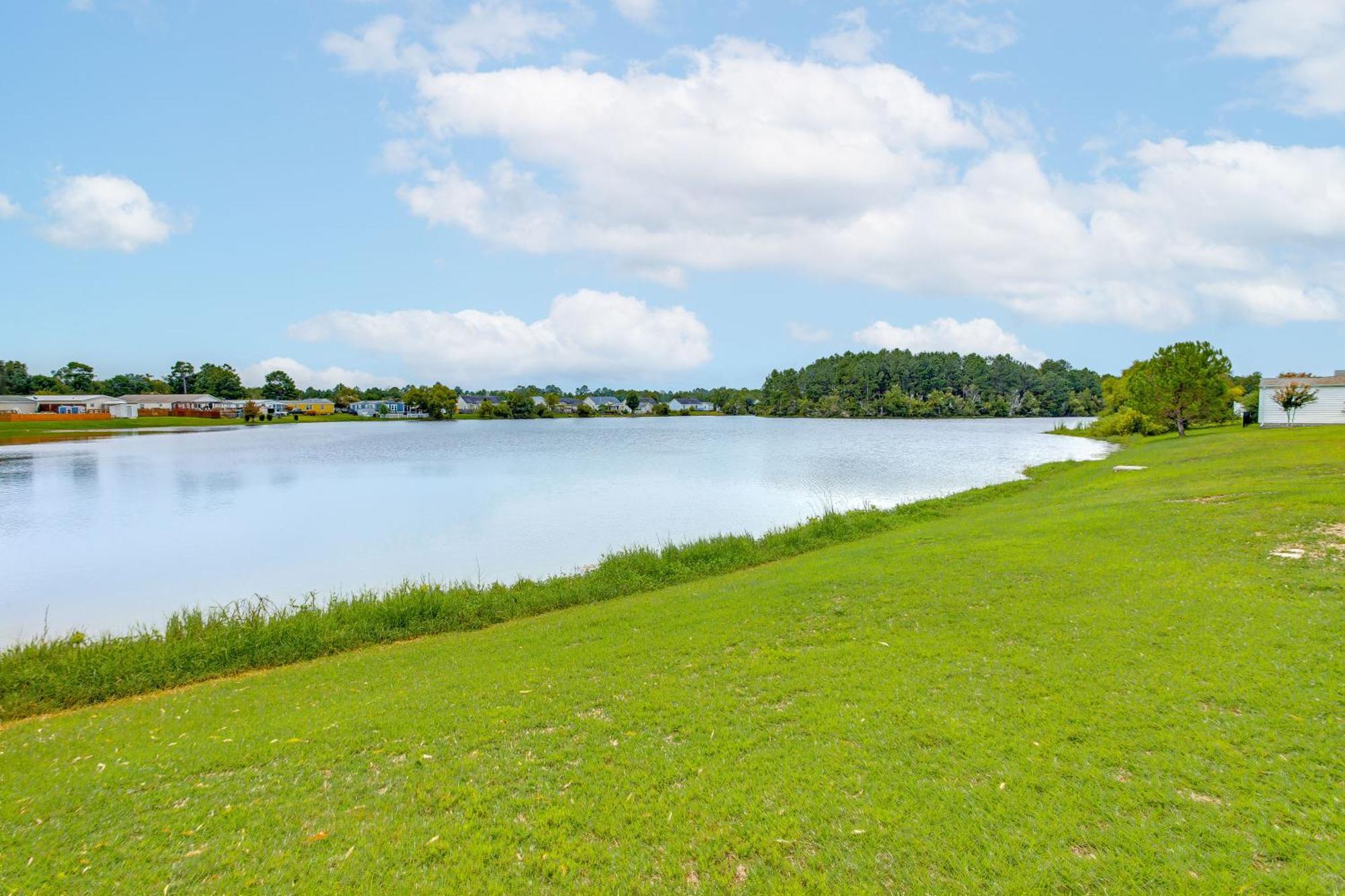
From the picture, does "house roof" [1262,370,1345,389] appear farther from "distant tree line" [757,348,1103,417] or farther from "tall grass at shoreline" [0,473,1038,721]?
"distant tree line" [757,348,1103,417]

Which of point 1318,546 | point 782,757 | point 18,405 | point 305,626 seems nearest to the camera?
point 782,757

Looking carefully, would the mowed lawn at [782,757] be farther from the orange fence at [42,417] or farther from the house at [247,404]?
the house at [247,404]

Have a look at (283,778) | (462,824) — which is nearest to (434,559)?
(283,778)

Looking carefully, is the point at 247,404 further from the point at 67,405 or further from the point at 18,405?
the point at 18,405

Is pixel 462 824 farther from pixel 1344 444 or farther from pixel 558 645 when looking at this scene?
pixel 1344 444

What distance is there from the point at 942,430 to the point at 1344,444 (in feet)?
240

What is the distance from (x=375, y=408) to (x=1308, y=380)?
6811 inches

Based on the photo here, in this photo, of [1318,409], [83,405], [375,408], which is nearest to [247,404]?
[83,405]

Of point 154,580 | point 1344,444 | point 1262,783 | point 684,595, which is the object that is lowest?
point 154,580

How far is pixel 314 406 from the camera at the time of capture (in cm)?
16125

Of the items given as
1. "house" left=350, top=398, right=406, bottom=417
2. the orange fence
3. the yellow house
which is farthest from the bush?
the yellow house

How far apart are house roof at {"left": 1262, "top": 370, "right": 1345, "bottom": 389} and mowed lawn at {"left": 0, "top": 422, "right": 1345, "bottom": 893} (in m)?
Result: 52.9

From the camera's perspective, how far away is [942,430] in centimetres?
9675

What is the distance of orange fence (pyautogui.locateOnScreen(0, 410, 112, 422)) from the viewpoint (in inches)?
3750
